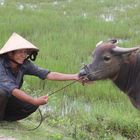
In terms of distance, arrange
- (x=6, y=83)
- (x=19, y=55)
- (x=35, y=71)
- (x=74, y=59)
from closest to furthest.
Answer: (x=6, y=83)
(x=19, y=55)
(x=35, y=71)
(x=74, y=59)

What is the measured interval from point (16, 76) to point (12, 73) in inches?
2.4

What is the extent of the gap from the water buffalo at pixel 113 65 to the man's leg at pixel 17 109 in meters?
0.71

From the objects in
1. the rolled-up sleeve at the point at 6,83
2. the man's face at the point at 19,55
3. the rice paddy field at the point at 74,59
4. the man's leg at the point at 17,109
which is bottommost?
the rice paddy field at the point at 74,59

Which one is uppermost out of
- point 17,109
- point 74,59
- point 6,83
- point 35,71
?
point 6,83

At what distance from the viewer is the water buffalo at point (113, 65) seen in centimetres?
467

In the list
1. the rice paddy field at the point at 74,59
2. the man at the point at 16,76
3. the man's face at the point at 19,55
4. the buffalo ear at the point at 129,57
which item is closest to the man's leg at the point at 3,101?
the man at the point at 16,76

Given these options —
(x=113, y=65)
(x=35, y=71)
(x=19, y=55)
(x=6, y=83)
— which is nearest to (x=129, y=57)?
(x=113, y=65)

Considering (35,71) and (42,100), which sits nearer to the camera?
(42,100)

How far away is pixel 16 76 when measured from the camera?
4773mm

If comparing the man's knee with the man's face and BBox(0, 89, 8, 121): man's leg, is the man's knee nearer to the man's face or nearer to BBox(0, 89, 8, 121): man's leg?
BBox(0, 89, 8, 121): man's leg

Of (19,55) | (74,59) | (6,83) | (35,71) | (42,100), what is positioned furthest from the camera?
(74,59)

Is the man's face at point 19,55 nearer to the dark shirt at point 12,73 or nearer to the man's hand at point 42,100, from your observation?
the dark shirt at point 12,73

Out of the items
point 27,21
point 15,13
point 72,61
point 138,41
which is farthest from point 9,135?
point 15,13

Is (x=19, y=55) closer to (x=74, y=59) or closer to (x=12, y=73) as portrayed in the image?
(x=12, y=73)
